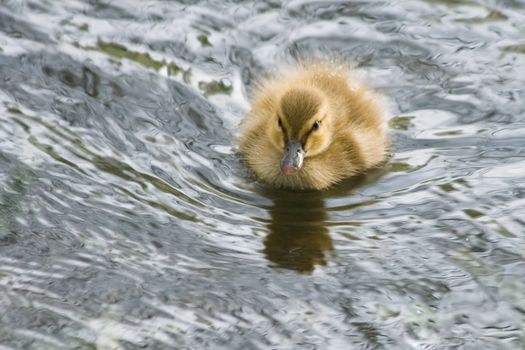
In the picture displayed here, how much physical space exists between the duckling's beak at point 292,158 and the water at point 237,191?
163mm

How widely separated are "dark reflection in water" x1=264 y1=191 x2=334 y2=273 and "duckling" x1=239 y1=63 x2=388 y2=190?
5.8 inches

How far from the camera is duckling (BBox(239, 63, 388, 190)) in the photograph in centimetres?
564

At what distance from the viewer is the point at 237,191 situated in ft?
18.1

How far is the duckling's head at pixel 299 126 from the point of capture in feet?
18.4

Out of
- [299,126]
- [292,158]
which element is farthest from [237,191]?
[299,126]

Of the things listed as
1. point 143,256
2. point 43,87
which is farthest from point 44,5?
point 143,256

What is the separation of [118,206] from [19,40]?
1.85m

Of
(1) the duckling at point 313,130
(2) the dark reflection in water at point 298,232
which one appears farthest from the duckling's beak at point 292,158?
(2) the dark reflection in water at point 298,232

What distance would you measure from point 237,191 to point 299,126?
445 mm

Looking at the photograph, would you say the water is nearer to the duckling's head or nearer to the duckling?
the duckling

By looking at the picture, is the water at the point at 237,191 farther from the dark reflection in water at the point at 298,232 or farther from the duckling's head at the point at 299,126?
the duckling's head at the point at 299,126

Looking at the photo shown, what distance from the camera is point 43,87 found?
6012 mm

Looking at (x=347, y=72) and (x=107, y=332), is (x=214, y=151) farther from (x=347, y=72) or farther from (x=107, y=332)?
(x=107, y=332)

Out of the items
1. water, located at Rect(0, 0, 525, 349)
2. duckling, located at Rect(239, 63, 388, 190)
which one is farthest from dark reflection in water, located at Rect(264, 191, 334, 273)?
duckling, located at Rect(239, 63, 388, 190)
